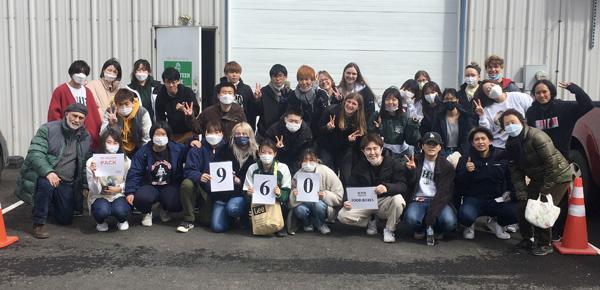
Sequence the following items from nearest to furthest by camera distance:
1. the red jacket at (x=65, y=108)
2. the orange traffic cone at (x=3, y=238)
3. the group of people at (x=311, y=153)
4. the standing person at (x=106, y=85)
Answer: the orange traffic cone at (x=3, y=238) → the group of people at (x=311, y=153) → the red jacket at (x=65, y=108) → the standing person at (x=106, y=85)

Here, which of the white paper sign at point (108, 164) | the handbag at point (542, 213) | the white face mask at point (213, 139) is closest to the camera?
the handbag at point (542, 213)

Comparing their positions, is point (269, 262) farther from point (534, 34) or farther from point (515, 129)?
point (534, 34)

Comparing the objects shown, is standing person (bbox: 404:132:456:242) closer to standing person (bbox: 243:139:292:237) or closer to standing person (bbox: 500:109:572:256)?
standing person (bbox: 500:109:572:256)

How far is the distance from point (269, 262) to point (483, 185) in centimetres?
245

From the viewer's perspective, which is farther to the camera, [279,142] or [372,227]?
[279,142]

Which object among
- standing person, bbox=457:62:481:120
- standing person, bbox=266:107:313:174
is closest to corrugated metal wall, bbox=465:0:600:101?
standing person, bbox=457:62:481:120

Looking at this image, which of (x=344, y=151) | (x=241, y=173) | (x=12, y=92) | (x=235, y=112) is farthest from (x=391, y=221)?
(x=12, y=92)

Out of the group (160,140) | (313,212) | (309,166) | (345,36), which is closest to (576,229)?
(313,212)

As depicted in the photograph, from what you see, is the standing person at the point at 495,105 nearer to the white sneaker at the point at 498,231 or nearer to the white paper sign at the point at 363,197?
the white sneaker at the point at 498,231

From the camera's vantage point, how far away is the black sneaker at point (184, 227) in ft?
19.8

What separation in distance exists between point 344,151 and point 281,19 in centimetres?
456

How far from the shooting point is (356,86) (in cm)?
709

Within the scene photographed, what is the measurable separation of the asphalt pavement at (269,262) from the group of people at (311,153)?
21cm

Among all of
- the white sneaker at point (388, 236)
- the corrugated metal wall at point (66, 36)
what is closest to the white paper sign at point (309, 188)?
the white sneaker at point (388, 236)
